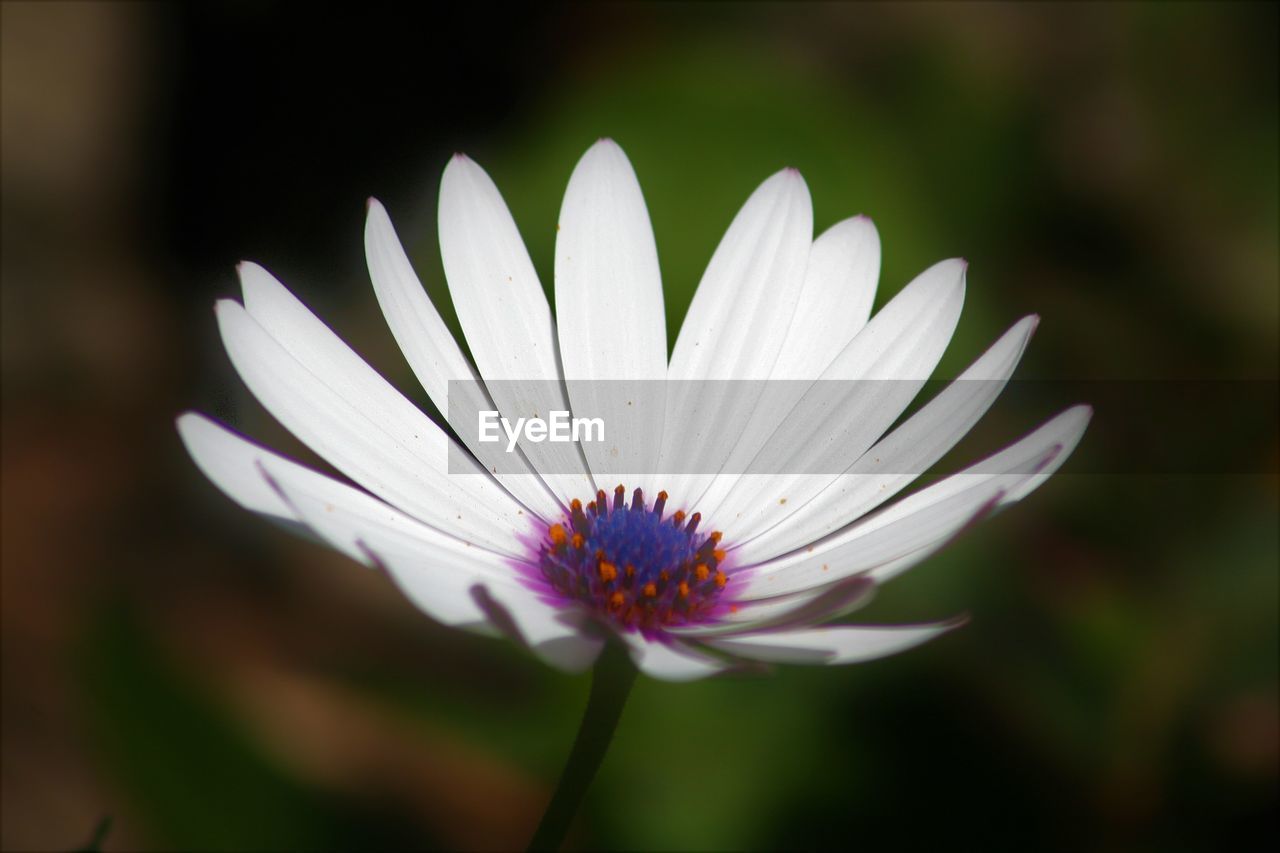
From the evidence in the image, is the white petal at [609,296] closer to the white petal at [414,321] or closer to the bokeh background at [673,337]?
the white petal at [414,321]

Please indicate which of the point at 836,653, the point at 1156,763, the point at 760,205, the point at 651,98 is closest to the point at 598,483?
the point at 760,205

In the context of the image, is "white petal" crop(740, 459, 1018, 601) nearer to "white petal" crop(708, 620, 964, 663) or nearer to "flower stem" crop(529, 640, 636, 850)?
"white petal" crop(708, 620, 964, 663)

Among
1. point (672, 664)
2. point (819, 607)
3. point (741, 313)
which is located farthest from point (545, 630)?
point (741, 313)

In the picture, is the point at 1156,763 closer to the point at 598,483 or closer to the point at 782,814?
the point at 782,814

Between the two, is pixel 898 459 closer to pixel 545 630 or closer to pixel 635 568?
pixel 635 568

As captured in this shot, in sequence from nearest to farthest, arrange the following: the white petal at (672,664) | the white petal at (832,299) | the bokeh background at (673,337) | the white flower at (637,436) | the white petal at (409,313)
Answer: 1. the white petal at (672,664)
2. the white flower at (637,436)
3. the white petal at (409,313)
4. the white petal at (832,299)
5. the bokeh background at (673,337)

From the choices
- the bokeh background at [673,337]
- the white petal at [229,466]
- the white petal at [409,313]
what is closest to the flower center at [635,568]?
the white petal at [409,313]
